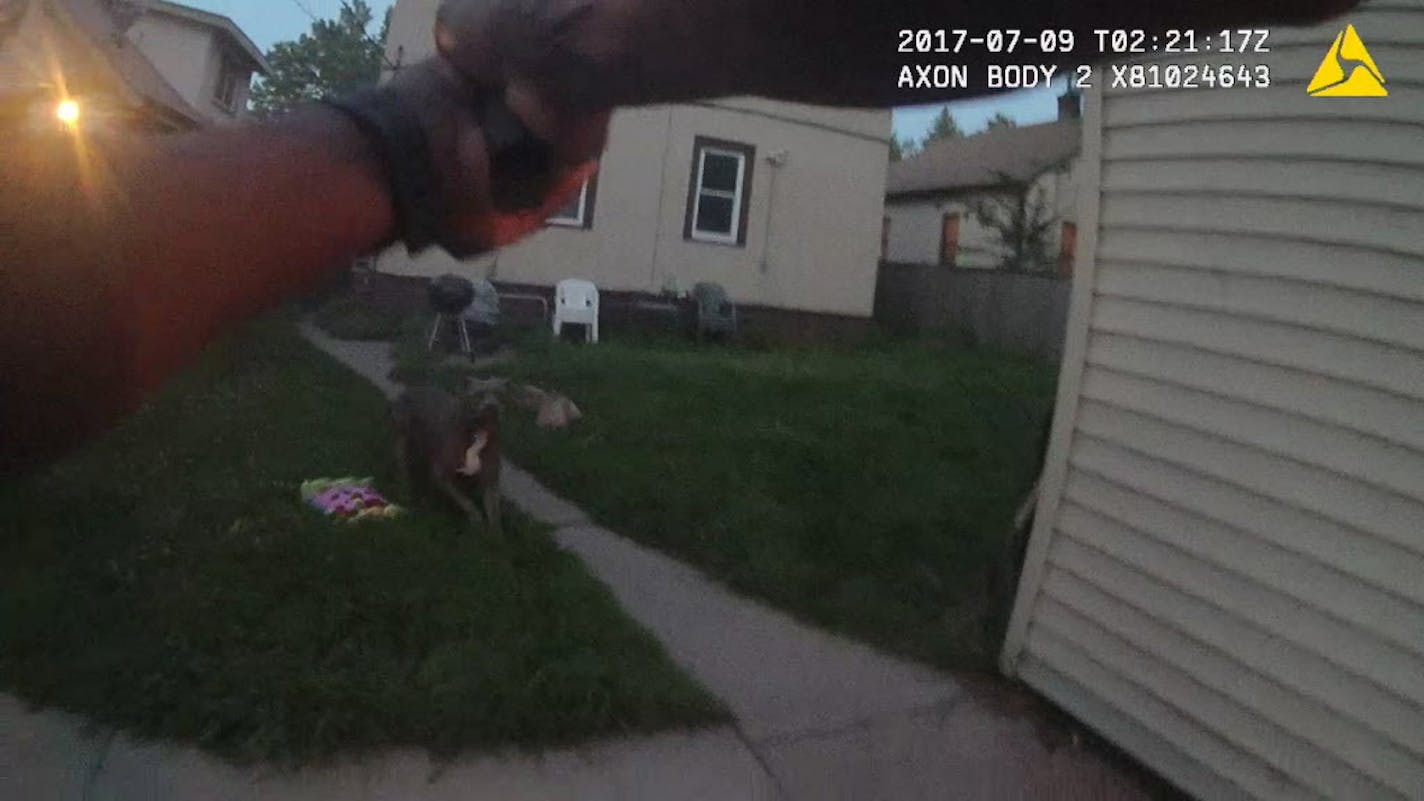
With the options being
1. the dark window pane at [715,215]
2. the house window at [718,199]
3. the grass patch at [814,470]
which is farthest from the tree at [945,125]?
the dark window pane at [715,215]

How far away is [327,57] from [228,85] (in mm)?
851

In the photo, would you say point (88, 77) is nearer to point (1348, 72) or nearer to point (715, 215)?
point (1348, 72)

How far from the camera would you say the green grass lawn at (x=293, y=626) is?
3.70 metres

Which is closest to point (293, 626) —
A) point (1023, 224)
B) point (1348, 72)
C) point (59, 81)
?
point (59, 81)

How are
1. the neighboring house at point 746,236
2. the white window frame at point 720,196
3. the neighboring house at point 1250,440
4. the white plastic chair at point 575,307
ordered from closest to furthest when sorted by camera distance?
the neighboring house at point 1250,440 < the neighboring house at point 746,236 < the white plastic chair at point 575,307 < the white window frame at point 720,196

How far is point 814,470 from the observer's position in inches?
289

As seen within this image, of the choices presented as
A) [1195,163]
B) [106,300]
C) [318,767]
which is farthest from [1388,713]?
[106,300]

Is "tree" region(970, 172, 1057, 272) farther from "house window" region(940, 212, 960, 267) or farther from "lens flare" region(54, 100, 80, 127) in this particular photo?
"lens flare" region(54, 100, 80, 127)

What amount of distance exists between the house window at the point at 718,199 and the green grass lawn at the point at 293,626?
5093 mm

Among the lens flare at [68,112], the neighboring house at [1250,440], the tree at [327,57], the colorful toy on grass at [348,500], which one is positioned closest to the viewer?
the lens flare at [68,112]

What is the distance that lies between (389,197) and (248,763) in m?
3.00

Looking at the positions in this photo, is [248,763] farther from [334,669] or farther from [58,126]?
[58,126]

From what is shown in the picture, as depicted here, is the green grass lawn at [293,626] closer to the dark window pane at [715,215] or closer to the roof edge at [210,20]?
the roof edge at [210,20]

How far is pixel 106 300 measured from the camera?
0.77m
